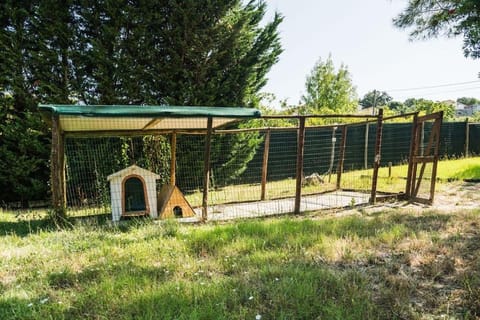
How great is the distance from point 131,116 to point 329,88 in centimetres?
1576

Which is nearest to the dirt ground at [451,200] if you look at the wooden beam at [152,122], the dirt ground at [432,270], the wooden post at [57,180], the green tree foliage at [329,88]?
the dirt ground at [432,270]

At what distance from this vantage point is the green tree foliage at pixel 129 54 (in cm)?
652

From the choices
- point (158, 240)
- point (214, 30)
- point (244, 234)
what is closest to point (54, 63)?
point (214, 30)

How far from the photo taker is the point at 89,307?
1.95 meters

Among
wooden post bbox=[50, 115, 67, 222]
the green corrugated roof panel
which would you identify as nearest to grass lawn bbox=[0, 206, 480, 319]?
wooden post bbox=[50, 115, 67, 222]

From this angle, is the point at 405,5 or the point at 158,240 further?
the point at 405,5

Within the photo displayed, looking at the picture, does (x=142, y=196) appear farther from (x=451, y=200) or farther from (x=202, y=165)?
(x=451, y=200)

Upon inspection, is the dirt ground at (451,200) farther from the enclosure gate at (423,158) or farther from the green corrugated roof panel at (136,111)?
the green corrugated roof panel at (136,111)

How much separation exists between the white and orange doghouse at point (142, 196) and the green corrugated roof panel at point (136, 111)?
139 centimetres

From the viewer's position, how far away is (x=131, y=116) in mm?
3881

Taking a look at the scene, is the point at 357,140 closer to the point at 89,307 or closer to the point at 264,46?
the point at 264,46

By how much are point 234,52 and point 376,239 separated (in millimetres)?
5858

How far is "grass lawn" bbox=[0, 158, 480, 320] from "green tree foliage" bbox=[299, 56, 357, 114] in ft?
48.0

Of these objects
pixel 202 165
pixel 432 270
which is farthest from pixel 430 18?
pixel 202 165
